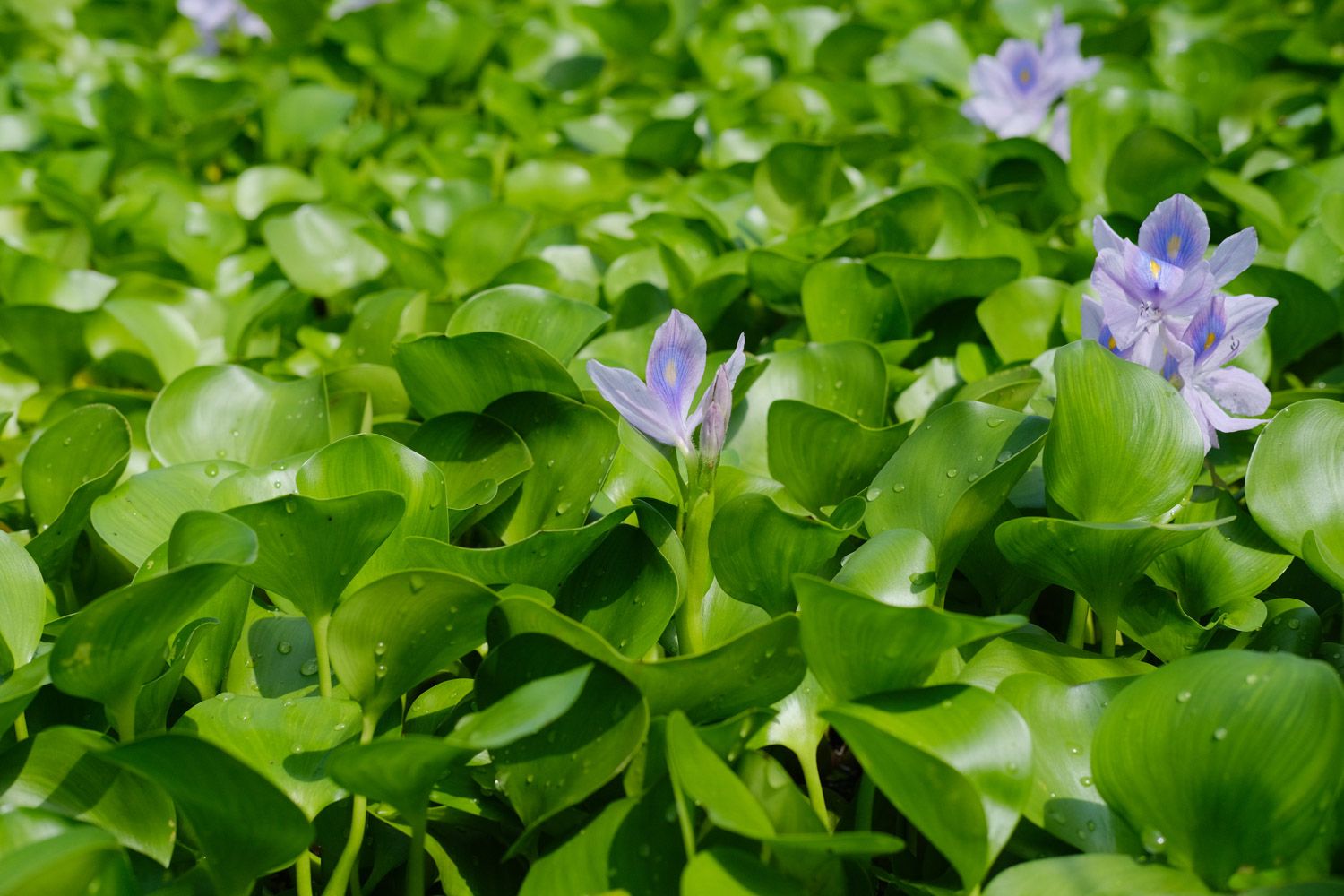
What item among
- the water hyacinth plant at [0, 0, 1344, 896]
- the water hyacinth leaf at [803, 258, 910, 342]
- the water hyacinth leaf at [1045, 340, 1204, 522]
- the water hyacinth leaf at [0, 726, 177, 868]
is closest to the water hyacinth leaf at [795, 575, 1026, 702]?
the water hyacinth plant at [0, 0, 1344, 896]

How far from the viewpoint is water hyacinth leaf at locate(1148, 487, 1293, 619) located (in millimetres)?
849

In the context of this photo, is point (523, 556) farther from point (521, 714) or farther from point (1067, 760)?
point (1067, 760)

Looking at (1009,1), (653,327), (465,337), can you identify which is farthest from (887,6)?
(465,337)

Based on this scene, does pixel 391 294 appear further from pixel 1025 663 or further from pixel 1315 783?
pixel 1315 783

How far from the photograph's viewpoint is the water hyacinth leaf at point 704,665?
2.22 ft

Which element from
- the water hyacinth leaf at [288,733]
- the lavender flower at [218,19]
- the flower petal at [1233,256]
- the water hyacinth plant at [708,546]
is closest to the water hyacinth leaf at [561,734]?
the water hyacinth plant at [708,546]

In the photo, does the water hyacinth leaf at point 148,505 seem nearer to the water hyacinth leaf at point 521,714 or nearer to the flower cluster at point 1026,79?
the water hyacinth leaf at point 521,714

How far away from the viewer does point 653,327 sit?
1201 mm

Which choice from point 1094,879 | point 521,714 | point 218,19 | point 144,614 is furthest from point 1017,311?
point 218,19

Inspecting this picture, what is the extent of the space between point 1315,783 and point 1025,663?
0.23 meters

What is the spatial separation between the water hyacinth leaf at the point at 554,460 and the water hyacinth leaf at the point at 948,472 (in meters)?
0.24

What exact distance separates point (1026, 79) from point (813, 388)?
1.04 m

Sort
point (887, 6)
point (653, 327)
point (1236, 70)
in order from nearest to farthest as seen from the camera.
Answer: point (653, 327) → point (1236, 70) → point (887, 6)

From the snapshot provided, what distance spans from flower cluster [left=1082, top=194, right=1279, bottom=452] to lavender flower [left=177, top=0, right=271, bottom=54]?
247cm
